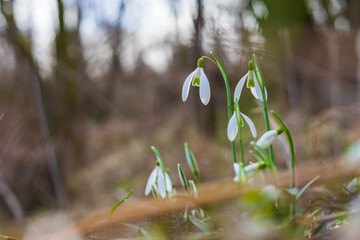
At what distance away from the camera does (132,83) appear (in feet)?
14.0

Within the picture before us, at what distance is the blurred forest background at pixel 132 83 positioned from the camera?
2.04m

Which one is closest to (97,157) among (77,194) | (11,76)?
(77,194)

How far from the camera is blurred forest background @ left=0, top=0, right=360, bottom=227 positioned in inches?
80.5

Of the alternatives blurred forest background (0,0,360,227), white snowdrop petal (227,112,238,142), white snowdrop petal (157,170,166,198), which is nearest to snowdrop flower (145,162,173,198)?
white snowdrop petal (157,170,166,198)

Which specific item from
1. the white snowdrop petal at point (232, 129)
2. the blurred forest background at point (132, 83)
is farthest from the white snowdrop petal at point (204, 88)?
the blurred forest background at point (132, 83)

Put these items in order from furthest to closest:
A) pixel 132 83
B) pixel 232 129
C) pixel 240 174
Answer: pixel 132 83 < pixel 232 129 < pixel 240 174

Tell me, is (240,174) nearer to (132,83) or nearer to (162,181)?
(162,181)

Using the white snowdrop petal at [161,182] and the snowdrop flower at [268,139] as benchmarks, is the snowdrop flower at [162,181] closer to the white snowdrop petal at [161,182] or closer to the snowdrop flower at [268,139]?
the white snowdrop petal at [161,182]

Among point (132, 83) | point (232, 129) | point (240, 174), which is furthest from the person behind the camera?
point (132, 83)

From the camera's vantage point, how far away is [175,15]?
6.87 feet

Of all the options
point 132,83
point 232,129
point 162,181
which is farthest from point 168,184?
point 132,83

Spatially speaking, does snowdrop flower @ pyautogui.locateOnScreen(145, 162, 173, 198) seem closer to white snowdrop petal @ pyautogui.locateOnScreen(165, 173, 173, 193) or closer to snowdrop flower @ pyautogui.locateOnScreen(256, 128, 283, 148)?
white snowdrop petal @ pyautogui.locateOnScreen(165, 173, 173, 193)

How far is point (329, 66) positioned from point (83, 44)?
230 centimetres

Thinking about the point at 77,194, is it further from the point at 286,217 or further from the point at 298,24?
the point at 286,217
